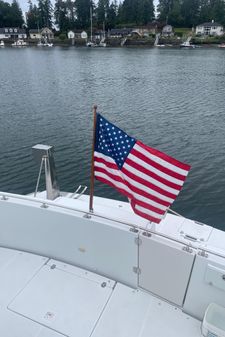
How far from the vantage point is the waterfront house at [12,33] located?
98812 mm

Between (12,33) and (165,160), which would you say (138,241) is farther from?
(12,33)

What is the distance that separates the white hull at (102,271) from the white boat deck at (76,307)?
1 centimetres

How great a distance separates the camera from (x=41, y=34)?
10000 cm

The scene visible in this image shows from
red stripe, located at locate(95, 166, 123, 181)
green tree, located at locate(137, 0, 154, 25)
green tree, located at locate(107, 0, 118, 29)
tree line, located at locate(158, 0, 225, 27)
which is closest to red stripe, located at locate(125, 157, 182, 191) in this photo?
red stripe, located at locate(95, 166, 123, 181)

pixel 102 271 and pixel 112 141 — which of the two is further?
pixel 102 271

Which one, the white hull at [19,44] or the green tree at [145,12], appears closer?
the white hull at [19,44]

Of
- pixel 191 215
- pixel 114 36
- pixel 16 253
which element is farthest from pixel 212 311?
pixel 114 36

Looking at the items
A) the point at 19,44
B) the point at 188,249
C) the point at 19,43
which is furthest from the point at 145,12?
the point at 188,249

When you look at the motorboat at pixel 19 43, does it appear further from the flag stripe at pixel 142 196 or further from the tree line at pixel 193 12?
the flag stripe at pixel 142 196

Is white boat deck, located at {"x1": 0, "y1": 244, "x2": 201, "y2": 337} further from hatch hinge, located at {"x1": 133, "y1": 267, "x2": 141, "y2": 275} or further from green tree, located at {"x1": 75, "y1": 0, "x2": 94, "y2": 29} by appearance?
green tree, located at {"x1": 75, "y1": 0, "x2": 94, "y2": 29}

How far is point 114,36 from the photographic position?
9431 centimetres

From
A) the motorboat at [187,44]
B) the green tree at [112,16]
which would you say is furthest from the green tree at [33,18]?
the motorboat at [187,44]

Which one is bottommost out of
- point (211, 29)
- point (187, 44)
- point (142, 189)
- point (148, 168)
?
point (142, 189)

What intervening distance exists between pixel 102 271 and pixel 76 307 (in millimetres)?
584
